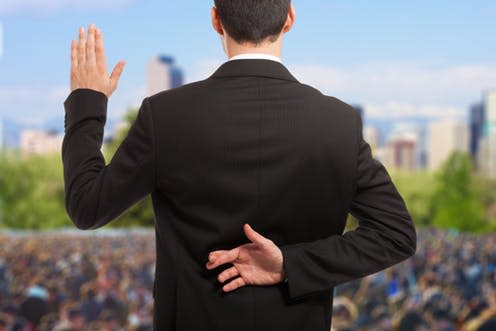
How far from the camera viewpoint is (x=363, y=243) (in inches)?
33.9

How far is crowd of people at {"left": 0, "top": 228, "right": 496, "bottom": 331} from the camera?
4902 millimetres

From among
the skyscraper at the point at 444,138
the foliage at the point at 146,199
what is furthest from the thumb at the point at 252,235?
the skyscraper at the point at 444,138

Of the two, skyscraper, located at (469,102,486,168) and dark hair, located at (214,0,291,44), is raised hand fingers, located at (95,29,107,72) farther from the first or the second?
skyscraper, located at (469,102,486,168)

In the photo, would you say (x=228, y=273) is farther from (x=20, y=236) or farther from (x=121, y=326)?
(x=20, y=236)

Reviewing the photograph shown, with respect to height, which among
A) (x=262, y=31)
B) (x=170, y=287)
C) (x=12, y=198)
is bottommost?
(x=12, y=198)

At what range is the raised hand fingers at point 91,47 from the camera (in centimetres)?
Answer: 90

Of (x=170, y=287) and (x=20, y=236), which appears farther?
(x=20, y=236)

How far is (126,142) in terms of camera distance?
81 centimetres

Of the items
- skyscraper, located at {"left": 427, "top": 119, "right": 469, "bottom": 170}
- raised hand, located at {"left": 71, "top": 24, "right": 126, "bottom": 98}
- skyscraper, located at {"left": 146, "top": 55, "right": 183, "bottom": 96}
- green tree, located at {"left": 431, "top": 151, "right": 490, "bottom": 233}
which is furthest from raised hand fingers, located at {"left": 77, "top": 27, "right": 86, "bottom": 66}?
skyscraper, located at {"left": 427, "top": 119, "right": 469, "bottom": 170}

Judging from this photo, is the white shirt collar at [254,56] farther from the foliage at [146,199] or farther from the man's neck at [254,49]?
the foliage at [146,199]

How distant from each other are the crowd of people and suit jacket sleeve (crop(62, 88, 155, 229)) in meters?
4.12

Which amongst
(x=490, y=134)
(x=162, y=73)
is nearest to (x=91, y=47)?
(x=162, y=73)

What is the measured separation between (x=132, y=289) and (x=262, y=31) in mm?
4716

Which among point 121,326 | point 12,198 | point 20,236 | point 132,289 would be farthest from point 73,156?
point 12,198
